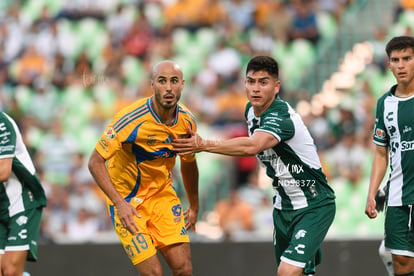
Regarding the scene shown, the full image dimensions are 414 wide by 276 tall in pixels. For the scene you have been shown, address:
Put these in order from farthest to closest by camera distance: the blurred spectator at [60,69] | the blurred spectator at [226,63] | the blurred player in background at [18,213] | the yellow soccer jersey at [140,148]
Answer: the blurred spectator at [60,69]
the blurred spectator at [226,63]
the blurred player in background at [18,213]
the yellow soccer jersey at [140,148]

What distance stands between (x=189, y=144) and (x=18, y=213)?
2266 mm

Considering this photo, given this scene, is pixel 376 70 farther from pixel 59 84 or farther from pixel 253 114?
pixel 253 114

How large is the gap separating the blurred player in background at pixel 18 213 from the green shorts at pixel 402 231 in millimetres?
3477

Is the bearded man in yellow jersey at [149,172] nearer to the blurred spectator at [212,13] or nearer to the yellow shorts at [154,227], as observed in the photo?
the yellow shorts at [154,227]

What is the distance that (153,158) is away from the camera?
699 centimetres

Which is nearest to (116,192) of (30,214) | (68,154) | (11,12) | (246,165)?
(30,214)

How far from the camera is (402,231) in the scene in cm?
693

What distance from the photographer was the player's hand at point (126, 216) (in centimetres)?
664

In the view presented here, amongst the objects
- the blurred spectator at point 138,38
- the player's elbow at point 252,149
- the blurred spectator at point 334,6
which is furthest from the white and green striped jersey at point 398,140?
the blurred spectator at point 138,38

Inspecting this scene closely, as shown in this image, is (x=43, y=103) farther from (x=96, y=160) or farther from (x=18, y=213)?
(x=96, y=160)

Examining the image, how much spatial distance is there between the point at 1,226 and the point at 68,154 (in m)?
5.09

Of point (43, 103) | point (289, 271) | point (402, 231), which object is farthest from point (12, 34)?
point (402, 231)

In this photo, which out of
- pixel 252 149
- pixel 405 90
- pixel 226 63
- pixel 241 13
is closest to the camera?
pixel 252 149

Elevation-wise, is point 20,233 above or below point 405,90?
below
